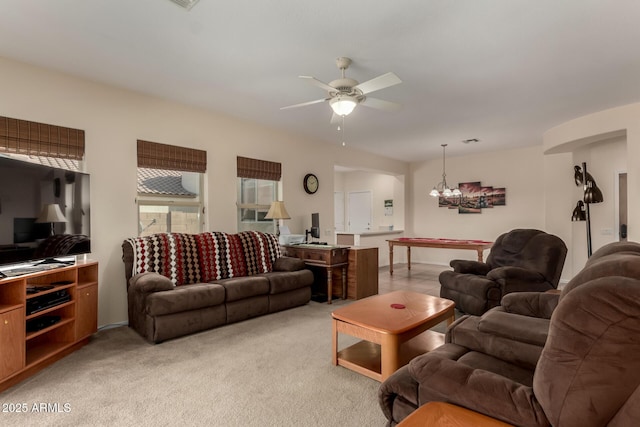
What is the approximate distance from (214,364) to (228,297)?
0.93 m

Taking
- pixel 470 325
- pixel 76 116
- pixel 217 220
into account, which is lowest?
pixel 470 325

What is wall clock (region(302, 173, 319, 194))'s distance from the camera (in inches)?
222

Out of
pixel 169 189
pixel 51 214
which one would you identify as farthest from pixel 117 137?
pixel 51 214

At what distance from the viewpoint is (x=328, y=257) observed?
173 inches

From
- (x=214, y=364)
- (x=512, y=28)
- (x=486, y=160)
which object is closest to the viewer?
(x=512, y=28)

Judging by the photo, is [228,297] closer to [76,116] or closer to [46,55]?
[76,116]

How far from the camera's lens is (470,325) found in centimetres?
206

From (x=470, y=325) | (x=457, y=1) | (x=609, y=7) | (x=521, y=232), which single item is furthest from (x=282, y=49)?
(x=521, y=232)

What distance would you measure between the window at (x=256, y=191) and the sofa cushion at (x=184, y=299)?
5.10ft

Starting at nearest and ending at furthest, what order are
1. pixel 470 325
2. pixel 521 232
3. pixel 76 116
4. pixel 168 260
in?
pixel 470 325
pixel 76 116
pixel 168 260
pixel 521 232

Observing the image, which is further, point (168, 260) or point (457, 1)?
point (168, 260)

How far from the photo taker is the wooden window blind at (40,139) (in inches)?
114

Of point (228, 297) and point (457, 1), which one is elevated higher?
point (457, 1)

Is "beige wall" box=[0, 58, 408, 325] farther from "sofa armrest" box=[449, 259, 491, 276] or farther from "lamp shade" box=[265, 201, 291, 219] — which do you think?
"sofa armrest" box=[449, 259, 491, 276]
